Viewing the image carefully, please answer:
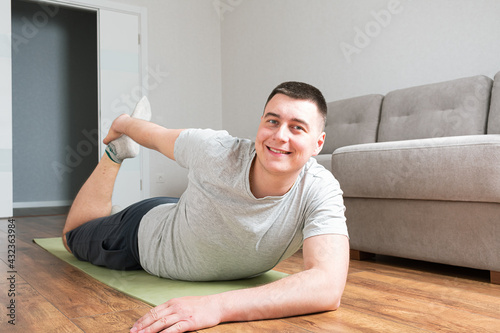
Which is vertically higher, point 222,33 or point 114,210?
point 222,33

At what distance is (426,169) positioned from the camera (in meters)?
1.82

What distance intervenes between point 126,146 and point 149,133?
0.34 metres

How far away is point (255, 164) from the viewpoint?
1324 mm

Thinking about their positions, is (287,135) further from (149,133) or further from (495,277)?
(495,277)

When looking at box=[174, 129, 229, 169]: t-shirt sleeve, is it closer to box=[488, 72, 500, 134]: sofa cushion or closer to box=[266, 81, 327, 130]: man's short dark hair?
box=[266, 81, 327, 130]: man's short dark hair

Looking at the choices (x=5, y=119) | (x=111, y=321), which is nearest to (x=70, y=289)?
(x=111, y=321)

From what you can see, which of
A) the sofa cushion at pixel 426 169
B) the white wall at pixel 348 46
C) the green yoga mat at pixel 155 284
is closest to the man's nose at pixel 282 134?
the green yoga mat at pixel 155 284

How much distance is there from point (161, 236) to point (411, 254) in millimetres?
Result: 1078

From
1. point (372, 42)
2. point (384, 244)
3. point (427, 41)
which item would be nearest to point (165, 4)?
point (372, 42)

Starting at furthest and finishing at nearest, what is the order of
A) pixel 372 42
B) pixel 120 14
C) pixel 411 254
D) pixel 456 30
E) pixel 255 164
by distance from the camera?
pixel 120 14 < pixel 372 42 < pixel 456 30 < pixel 411 254 < pixel 255 164

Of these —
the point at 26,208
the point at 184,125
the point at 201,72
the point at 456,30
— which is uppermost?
the point at 201,72

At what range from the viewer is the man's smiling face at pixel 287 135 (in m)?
1.20

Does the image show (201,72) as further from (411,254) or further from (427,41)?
(411,254)

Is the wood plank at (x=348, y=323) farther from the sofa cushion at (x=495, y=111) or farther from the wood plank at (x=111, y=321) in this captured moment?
the sofa cushion at (x=495, y=111)
